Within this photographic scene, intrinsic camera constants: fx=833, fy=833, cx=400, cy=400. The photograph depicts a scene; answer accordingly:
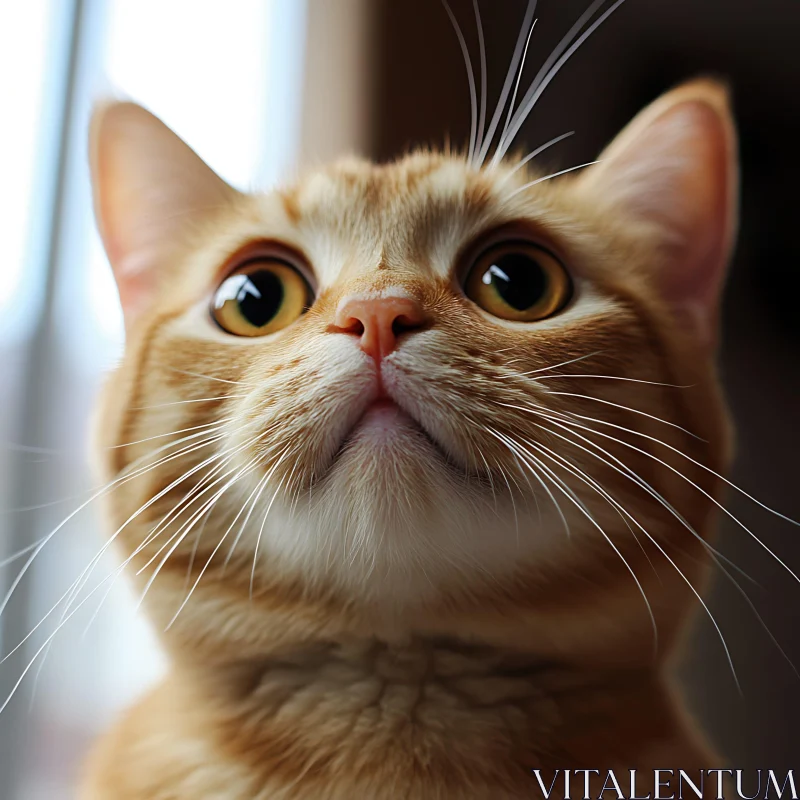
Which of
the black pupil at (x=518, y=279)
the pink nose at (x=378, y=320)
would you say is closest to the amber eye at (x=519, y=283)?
the black pupil at (x=518, y=279)

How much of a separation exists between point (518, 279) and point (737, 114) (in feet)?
1.15

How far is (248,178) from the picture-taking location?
2.87 feet

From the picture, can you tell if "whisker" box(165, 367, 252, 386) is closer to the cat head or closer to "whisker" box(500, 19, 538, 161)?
the cat head

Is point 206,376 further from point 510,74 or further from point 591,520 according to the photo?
point 510,74

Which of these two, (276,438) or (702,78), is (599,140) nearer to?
(702,78)

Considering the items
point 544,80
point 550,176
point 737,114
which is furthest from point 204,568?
point 737,114

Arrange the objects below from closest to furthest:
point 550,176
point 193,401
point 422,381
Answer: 1. point 422,381
2. point 193,401
3. point 550,176

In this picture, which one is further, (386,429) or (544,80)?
(544,80)

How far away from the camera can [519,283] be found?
2.38 ft

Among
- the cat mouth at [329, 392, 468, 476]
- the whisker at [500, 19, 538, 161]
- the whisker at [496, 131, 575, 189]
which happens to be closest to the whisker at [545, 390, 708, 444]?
the cat mouth at [329, 392, 468, 476]

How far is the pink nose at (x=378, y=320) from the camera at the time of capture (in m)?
0.61

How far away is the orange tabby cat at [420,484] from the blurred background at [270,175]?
77 mm

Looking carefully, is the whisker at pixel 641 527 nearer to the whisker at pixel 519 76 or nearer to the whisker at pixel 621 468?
the whisker at pixel 621 468

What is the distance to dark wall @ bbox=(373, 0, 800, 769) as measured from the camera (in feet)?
2.73
